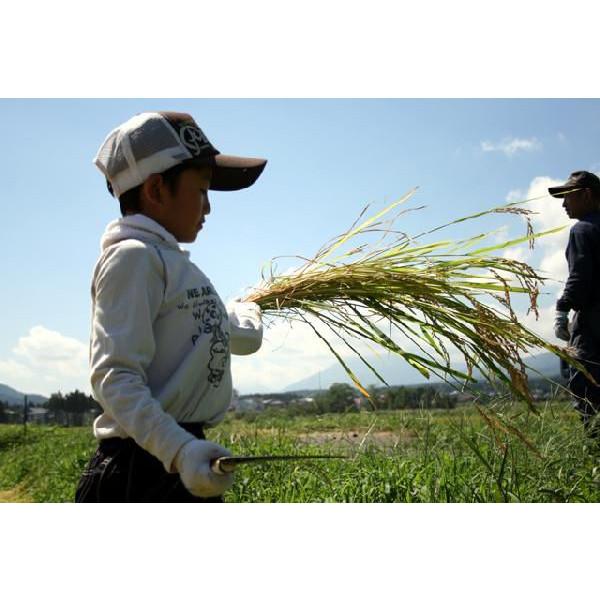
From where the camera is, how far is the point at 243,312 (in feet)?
7.83

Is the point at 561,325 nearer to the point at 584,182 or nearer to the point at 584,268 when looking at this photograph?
the point at 584,268

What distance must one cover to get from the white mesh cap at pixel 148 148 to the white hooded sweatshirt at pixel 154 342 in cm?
13

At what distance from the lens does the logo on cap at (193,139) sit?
1.73m


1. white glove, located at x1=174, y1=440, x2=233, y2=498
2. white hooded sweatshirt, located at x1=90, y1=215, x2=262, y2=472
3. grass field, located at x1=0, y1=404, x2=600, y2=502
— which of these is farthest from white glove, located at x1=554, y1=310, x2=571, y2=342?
white glove, located at x1=174, y1=440, x2=233, y2=498

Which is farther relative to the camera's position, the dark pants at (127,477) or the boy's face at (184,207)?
the boy's face at (184,207)

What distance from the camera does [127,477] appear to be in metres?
1.55

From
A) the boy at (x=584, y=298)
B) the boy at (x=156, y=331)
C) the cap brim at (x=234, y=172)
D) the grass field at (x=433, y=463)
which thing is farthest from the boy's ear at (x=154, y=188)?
the boy at (x=584, y=298)

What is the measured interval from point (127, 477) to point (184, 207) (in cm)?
71

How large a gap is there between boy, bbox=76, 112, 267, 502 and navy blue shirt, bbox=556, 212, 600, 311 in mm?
3168

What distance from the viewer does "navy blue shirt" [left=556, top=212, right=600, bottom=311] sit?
4215 mm

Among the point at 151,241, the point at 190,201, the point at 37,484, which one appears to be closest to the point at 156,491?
the point at 151,241

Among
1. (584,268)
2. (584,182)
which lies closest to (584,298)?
(584,268)

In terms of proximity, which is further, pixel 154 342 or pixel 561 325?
pixel 561 325

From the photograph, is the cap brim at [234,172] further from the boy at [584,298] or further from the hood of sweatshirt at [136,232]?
the boy at [584,298]
